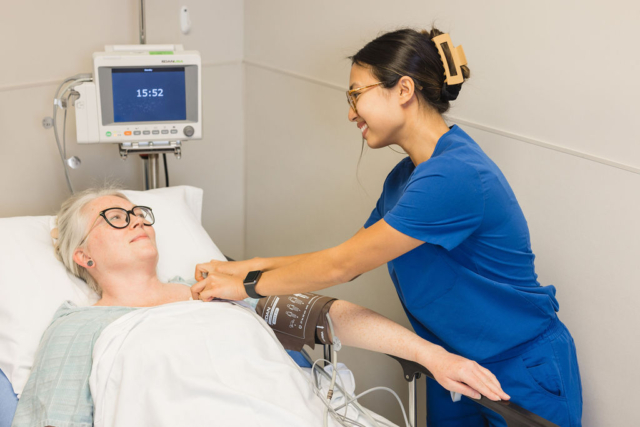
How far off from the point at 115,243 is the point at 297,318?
56 cm

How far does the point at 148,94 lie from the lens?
2.02 metres

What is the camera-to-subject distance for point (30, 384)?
1436mm

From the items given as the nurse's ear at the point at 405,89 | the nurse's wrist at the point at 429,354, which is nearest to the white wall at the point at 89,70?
the nurse's ear at the point at 405,89

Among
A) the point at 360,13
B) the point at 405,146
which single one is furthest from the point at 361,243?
the point at 360,13

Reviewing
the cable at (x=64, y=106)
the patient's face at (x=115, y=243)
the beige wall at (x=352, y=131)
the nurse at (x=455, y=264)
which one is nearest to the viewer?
the nurse at (x=455, y=264)

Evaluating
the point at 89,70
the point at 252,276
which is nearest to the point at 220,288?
the point at 252,276

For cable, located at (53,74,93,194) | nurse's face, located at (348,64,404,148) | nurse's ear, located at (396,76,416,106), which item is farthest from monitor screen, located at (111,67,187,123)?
nurse's ear, located at (396,76,416,106)

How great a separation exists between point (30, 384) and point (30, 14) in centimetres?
128

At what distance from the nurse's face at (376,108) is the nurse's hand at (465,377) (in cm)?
55

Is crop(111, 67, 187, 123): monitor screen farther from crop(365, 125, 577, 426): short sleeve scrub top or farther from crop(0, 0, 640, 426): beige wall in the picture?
crop(365, 125, 577, 426): short sleeve scrub top

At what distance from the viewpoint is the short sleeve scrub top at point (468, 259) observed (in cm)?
125

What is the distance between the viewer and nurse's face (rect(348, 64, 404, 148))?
1.39m

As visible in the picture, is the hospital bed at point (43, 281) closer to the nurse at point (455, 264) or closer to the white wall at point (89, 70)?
the nurse at point (455, 264)

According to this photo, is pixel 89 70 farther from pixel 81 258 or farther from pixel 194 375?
pixel 194 375
